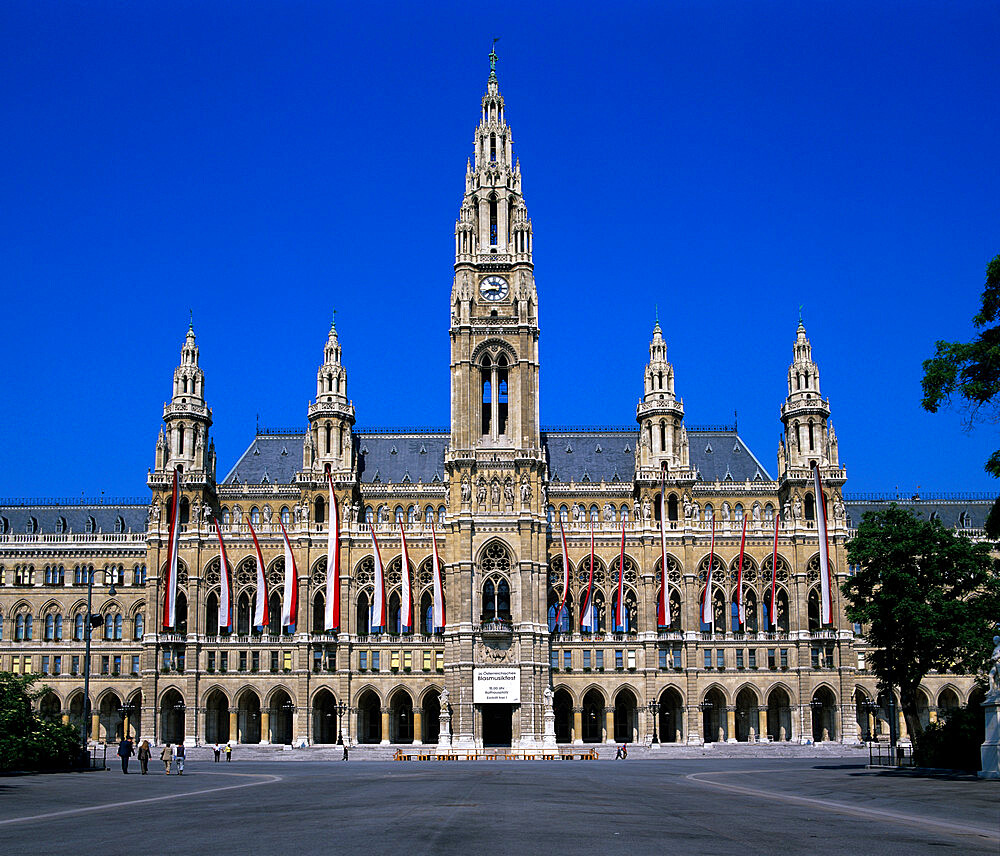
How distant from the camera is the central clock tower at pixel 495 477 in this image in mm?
107750

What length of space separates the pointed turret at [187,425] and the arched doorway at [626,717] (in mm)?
46757

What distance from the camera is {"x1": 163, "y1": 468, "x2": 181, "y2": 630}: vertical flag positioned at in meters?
110

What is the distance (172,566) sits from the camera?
362ft

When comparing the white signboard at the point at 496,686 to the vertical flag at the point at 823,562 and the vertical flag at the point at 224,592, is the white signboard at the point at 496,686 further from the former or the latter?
the vertical flag at the point at 823,562

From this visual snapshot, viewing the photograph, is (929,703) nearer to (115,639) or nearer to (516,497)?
(516,497)

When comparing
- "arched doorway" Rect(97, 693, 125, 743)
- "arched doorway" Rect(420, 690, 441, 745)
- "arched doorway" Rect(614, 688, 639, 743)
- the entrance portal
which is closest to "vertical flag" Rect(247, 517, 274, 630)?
"arched doorway" Rect(420, 690, 441, 745)

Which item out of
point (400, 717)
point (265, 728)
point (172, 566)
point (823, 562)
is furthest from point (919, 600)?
point (172, 566)

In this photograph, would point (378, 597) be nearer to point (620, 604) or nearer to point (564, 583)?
point (564, 583)

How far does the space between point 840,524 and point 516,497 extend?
32338 millimetres

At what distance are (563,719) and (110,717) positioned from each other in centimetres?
4602

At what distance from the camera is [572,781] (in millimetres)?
55188

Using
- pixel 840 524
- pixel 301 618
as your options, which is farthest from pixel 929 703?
pixel 301 618

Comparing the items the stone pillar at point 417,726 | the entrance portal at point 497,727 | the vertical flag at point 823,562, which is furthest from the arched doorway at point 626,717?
the vertical flag at point 823,562

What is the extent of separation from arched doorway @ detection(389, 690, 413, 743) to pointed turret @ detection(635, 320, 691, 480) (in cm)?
3222
